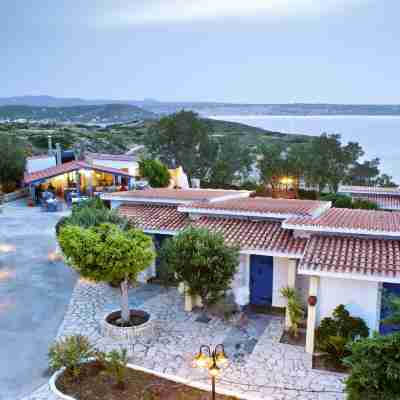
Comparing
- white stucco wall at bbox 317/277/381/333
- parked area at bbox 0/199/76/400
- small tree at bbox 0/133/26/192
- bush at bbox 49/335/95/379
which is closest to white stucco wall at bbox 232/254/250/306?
white stucco wall at bbox 317/277/381/333

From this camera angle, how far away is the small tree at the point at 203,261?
1160cm

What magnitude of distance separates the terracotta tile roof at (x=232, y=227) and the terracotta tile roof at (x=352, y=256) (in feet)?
2.69

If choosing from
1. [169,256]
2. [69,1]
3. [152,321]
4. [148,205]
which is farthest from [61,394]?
[69,1]

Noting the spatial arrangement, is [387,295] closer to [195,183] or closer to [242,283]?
[242,283]

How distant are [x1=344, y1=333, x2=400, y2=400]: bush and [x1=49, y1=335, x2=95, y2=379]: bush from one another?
20.3ft

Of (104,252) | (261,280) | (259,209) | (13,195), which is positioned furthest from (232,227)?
(13,195)

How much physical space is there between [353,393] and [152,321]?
21.3 feet

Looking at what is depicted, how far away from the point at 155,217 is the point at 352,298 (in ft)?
A: 27.2

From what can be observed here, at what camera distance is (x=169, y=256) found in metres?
12.2

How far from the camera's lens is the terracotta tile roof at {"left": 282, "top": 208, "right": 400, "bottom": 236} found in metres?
12.0

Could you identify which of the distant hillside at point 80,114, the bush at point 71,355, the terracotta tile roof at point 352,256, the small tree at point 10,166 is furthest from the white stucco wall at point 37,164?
the distant hillside at point 80,114

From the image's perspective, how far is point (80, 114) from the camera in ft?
541

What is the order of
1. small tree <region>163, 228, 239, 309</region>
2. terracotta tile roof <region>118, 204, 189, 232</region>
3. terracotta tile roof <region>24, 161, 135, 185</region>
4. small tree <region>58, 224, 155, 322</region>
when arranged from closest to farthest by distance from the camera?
small tree <region>58, 224, 155, 322</region> < small tree <region>163, 228, 239, 309</region> < terracotta tile roof <region>118, 204, 189, 232</region> < terracotta tile roof <region>24, 161, 135, 185</region>

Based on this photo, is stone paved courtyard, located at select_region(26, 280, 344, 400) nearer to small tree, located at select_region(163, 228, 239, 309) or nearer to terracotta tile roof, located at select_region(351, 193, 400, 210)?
small tree, located at select_region(163, 228, 239, 309)
